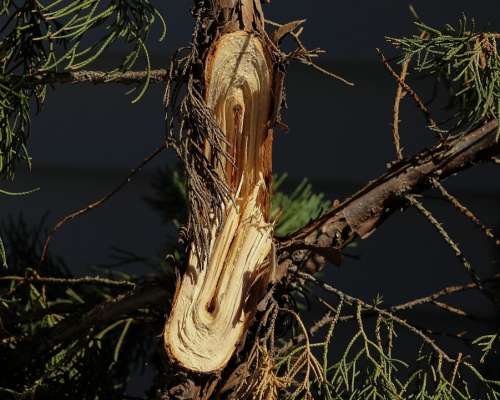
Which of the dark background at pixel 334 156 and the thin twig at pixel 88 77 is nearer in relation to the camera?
the thin twig at pixel 88 77

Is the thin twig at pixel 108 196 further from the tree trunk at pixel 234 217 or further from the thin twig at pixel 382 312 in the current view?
the thin twig at pixel 382 312

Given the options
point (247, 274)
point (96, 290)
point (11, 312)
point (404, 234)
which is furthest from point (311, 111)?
point (247, 274)

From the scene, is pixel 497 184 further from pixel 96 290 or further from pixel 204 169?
pixel 204 169

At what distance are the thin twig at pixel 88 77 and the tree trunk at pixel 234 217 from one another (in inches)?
2.0

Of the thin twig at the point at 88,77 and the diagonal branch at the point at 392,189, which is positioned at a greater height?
the thin twig at the point at 88,77

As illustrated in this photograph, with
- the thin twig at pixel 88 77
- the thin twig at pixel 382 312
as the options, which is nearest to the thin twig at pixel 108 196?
the thin twig at pixel 88 77

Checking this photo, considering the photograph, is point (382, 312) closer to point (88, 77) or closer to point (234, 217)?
point (234, 217)

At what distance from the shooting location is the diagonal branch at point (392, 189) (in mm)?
820

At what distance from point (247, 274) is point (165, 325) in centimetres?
9

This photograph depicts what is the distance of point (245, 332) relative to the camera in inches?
30.2

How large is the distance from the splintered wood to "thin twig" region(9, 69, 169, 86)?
0.05 metres

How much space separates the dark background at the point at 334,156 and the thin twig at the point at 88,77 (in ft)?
3.19

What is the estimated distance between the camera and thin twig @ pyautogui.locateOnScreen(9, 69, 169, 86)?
28.9 inches

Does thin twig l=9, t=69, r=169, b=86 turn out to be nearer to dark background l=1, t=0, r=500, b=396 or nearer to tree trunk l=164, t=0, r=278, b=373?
tree trunk l=164, t=0, r=278, b=373
